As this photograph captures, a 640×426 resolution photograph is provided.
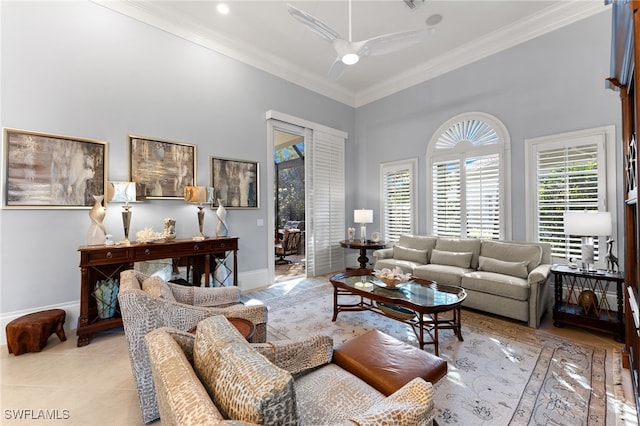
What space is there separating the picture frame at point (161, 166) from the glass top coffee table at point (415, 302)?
102 inches

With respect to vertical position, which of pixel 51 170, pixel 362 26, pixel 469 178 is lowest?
pixel 51 170

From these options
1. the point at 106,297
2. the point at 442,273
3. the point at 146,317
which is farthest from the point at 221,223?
the point at 442,273

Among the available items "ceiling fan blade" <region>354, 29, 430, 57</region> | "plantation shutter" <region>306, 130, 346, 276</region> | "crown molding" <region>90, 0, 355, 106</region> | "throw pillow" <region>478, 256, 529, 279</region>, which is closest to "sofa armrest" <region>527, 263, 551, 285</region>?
"throw pillow" <region>478, 256, 529, 279</region>

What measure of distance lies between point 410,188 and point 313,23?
12.1 ft

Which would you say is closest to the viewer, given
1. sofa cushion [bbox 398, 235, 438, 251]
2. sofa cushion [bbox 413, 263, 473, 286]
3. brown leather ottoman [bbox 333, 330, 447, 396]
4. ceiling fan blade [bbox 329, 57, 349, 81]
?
brown leather ottoman [bbox 333, 330, 447, 396]

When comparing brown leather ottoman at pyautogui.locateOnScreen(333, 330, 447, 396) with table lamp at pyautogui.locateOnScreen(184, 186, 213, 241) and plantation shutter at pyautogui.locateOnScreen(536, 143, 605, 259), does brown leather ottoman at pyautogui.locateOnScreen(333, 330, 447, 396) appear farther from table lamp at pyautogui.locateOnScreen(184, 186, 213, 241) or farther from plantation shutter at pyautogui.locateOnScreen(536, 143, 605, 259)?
plantation shutter at pyautogui.locateOnScreen(536, 143, 605, 259)

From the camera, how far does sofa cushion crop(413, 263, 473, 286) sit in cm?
374

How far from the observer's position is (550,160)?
389 cm

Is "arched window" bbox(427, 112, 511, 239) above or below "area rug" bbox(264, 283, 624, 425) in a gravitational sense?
above

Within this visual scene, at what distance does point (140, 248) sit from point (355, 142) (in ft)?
16.3

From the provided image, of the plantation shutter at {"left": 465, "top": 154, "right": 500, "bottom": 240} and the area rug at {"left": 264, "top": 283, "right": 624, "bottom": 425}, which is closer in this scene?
the area rug at {"left": 264, "top": 283, "right": 624, "bottom": 425}

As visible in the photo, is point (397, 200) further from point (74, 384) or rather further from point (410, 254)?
point (74, 384)

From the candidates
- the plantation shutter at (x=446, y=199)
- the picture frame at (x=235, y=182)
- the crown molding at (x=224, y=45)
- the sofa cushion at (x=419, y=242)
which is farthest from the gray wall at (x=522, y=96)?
the picture frame at (x=235, y=182)

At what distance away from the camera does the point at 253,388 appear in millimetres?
755
